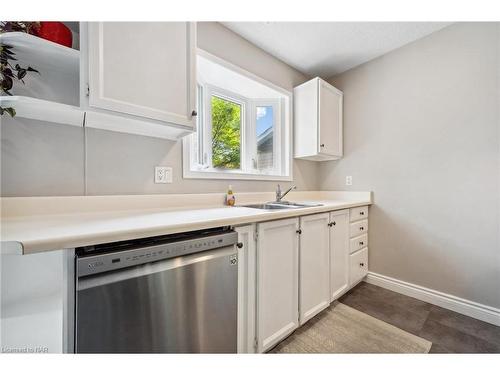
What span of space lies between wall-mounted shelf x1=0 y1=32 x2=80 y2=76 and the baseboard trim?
2.94m

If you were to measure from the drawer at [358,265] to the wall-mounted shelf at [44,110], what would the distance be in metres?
2.27

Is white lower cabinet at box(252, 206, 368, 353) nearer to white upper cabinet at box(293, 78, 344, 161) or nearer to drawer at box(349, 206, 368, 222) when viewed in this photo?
drawer at box(349, 206, 368, 222)

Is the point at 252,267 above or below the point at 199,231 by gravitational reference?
below

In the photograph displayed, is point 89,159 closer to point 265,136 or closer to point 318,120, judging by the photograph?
point 265,136

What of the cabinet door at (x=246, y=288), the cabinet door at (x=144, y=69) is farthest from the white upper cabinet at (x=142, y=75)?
the cabinet door at (x=246, y=288)

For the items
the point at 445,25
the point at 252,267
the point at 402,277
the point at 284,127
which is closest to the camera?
the point at 252,267

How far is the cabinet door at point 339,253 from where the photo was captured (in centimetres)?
171

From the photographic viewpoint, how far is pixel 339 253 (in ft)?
5.90

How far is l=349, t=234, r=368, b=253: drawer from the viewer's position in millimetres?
1993
